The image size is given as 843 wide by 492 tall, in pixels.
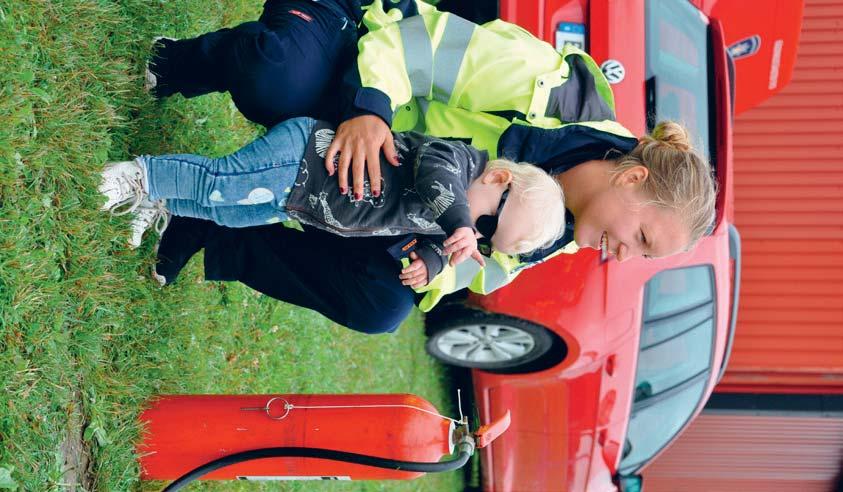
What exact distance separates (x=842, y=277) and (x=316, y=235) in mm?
5152

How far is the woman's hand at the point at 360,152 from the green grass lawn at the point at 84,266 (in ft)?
2.39

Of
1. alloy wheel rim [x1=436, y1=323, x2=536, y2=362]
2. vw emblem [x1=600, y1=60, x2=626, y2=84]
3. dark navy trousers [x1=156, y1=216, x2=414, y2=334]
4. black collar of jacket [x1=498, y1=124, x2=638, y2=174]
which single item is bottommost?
alloy wheel rim [x1=436, y1=323, x2=536, y2=362]

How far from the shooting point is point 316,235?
268 cm

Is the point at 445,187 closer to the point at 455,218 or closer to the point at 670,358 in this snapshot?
the point at 455,218

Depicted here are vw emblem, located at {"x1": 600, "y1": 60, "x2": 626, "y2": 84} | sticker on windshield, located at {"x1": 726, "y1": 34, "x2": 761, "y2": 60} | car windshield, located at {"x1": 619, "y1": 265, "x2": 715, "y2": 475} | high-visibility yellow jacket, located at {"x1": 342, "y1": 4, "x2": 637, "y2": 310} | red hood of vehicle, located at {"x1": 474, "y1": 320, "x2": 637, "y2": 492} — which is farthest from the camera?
sticker on windshield, located at {"x1": 726, "y1": 34, "x2": 761, "y2": 60}

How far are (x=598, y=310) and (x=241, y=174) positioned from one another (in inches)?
86.0

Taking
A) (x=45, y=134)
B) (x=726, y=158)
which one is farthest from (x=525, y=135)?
(x=726, y=158)

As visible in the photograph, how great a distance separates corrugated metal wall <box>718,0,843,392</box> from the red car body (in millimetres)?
1822

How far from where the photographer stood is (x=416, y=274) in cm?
225

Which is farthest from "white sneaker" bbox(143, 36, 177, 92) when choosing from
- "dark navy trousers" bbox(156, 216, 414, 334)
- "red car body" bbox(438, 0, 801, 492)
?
"red car body" bbox(438, 0, 801, 492)

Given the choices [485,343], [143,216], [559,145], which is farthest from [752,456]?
[143,216]

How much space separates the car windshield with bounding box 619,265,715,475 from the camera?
4.02m

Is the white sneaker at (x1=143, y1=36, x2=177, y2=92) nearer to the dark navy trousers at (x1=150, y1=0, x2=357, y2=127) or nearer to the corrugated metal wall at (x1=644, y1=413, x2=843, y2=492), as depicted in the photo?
the dark navy trousers at (x1=150, y1=0, x2=357, y2=127)

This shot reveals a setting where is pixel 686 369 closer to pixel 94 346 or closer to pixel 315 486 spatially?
pixel 315 486
